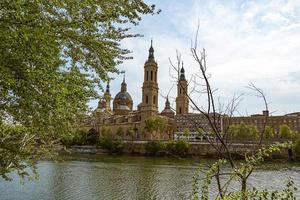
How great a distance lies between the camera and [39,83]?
5.50 m

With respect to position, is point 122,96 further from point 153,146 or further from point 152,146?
point 153,146

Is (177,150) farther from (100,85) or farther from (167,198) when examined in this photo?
(100,85)

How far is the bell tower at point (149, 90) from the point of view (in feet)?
344

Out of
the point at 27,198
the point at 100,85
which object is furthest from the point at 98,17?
the point at 27,198

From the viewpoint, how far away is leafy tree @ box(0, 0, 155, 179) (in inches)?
201

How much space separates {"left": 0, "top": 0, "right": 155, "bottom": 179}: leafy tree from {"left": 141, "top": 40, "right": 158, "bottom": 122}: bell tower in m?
97.0

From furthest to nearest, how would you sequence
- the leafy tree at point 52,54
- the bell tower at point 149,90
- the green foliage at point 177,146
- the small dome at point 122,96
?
the small dome at point 122,96 → the bell tower at point 149,90 → the green foliage at point 177,146 → the leafy tree at point 52,54

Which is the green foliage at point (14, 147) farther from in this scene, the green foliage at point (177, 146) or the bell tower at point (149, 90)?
the bell tower at point (149, 90)

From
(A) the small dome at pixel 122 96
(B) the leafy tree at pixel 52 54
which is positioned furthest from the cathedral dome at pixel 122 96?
(B) the leafy tree at pixel 52 54

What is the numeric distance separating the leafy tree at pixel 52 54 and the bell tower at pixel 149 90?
97.0 meters

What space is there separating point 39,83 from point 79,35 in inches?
45.8

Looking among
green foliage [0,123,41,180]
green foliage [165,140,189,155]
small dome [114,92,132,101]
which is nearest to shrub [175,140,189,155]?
green foliage [165,140,189,155]

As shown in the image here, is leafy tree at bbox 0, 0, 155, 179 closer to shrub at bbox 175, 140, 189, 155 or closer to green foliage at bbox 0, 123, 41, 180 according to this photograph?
green foliage at bbox 0, 123, 41, 180

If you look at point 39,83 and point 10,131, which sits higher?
point 39,83
